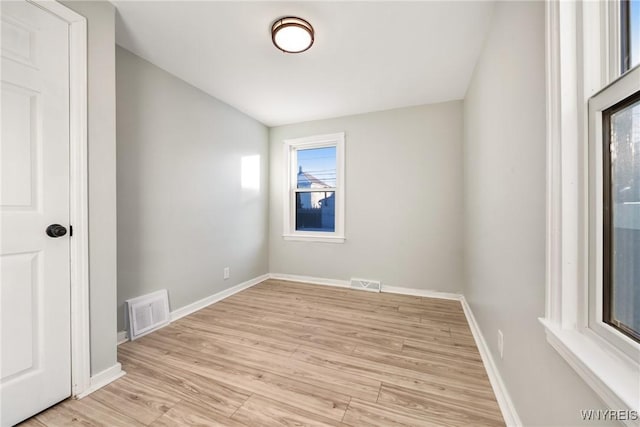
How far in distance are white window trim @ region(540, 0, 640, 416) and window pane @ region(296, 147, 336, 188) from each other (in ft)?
9.23

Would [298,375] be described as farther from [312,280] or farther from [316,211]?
[316,211]

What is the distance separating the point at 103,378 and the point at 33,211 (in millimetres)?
1088

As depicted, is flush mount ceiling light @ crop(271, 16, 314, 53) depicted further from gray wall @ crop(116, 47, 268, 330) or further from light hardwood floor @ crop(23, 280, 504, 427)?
light hardwood floor @ crop(23, 280, 504, 427)

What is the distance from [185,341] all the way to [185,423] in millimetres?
878

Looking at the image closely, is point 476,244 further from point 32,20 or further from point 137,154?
point 32,20

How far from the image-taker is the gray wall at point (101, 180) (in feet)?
4.76

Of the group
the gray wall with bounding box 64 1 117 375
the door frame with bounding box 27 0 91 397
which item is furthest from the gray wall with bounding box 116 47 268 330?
the door frame with bounding box 27 0 91 397

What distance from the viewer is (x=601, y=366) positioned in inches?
24.6

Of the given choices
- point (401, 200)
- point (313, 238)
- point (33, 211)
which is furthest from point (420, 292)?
point (33, 211)

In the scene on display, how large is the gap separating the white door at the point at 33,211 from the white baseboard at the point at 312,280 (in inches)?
102

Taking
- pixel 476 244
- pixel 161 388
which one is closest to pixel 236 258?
pixel 161 388

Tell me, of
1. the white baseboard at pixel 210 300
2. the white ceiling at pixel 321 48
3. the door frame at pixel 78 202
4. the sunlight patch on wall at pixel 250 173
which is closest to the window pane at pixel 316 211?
the sunlight patch on wall at pixel 250 173

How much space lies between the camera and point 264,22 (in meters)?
1.73

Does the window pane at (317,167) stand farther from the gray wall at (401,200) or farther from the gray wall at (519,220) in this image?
the gray wall at (519,220)
